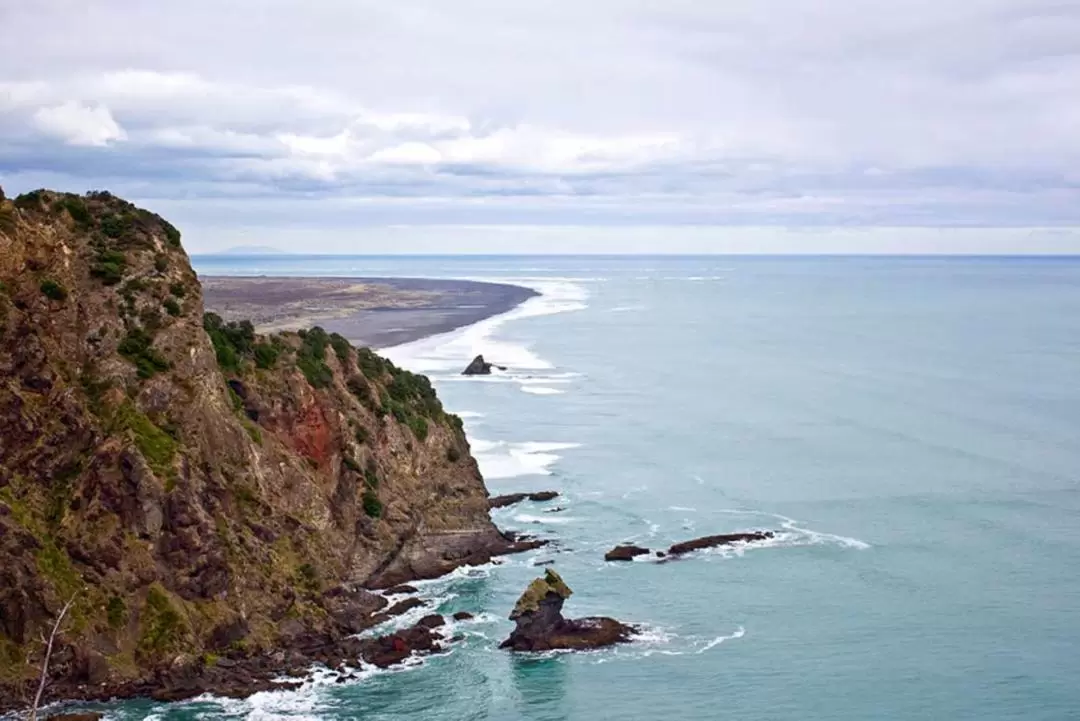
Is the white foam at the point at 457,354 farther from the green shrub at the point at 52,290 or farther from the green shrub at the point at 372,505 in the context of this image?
the green shrub at the point at 52,290

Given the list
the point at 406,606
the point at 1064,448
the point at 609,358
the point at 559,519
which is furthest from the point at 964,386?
the point at 406,606

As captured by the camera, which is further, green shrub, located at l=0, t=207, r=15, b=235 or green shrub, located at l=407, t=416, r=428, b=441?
green shrub, located at l=407, t=416, r=428, b=441

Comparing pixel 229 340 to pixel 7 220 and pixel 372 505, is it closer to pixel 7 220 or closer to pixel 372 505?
pixel 372 505

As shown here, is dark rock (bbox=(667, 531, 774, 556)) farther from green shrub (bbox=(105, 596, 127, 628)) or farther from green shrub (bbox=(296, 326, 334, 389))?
green shrub (bbox=(105, 596, 127, 628))

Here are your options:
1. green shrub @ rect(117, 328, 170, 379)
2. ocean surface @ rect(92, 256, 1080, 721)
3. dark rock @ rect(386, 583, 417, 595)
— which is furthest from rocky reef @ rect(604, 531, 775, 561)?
green shrub @ rect(117, 328, 170, 379)

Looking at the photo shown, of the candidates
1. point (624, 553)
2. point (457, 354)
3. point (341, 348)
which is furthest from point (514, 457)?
point (457, 354)

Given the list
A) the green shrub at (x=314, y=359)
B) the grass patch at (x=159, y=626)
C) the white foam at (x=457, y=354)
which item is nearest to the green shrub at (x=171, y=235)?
the green shrub at (x=314, y=359)
